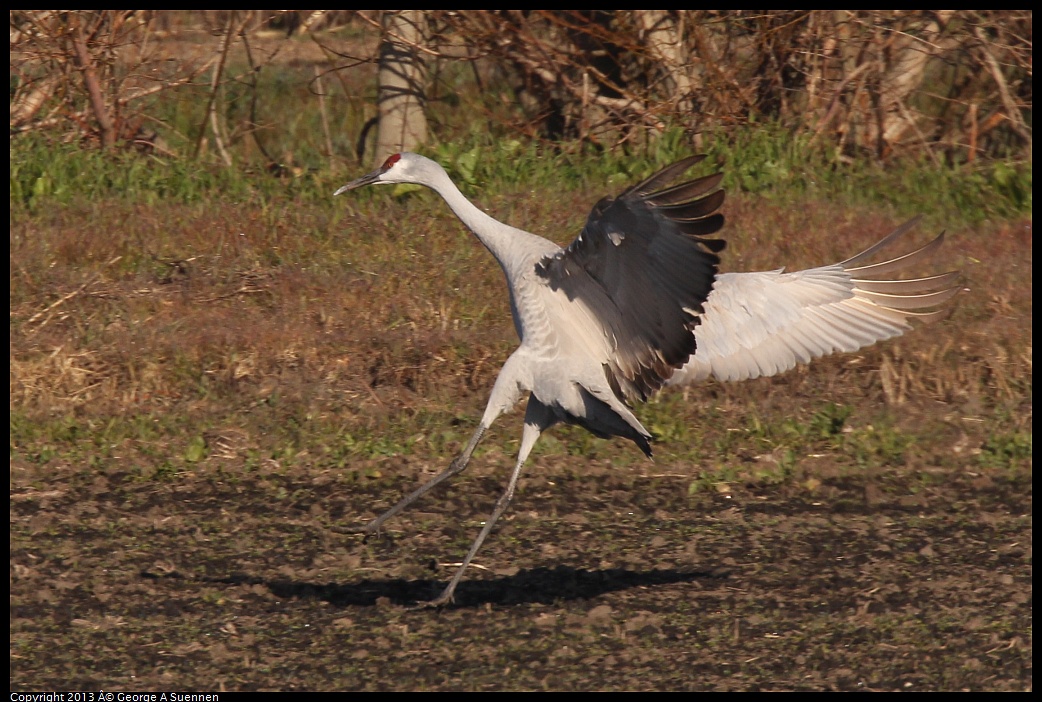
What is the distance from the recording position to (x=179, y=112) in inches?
362

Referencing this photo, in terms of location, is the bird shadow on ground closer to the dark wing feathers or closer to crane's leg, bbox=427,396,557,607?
crane's leg, bbox=427,396,557,607

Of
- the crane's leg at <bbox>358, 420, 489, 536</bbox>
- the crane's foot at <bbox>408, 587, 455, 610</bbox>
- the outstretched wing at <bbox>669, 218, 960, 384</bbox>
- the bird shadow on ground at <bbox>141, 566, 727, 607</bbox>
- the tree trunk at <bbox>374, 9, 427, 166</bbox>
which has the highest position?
the tree trunk at <bbox>374, 9, 427, 166</bbox>

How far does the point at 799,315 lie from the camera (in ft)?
18.2

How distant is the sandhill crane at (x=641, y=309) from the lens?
14.0 ft

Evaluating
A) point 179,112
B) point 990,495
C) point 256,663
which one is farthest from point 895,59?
point 256,663

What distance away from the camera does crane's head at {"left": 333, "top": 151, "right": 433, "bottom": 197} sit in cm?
532

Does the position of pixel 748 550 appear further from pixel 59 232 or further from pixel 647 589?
pixel 59 232

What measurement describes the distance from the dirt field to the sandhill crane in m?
0.50

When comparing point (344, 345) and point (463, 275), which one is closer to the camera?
point (344, 345)

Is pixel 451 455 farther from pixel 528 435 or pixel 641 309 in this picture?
pixel 641 309

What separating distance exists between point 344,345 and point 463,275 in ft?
3.08

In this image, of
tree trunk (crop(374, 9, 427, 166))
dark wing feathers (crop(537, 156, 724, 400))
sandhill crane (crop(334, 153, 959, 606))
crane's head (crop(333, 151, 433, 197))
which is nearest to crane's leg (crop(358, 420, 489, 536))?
→ sandhill crane (crop(334, 153, 959, 606))

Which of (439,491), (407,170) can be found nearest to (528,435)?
(439,491)

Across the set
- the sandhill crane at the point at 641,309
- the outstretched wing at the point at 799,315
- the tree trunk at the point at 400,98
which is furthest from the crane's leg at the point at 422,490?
the tree trunk at the point at 400,98
